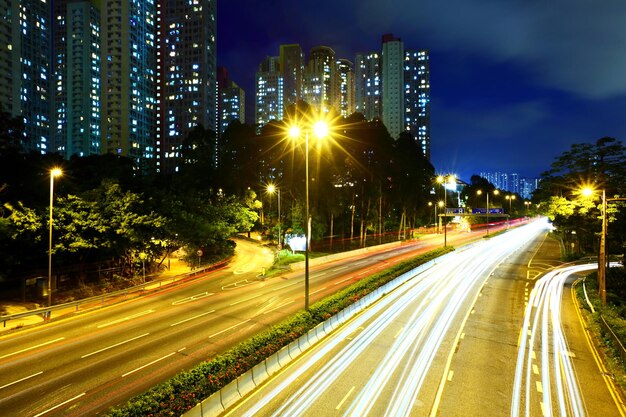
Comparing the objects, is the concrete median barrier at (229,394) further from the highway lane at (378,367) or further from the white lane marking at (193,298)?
the white lane marking at (193,298)

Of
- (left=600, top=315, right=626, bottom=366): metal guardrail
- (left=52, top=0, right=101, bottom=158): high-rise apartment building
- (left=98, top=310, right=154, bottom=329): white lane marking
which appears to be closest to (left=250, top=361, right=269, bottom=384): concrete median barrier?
(left=98, top=310, right=154, bottom=329): white lane marking

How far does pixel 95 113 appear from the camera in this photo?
13638 centimetres

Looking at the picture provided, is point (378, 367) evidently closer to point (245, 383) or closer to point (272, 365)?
point (272, 365)

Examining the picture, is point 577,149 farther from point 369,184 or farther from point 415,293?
point 369,184

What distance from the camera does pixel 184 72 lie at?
152875 millimetres

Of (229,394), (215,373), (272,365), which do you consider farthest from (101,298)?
(229,394)

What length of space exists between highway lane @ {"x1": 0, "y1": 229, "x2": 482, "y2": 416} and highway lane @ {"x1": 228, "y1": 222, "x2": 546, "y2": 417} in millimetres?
4473

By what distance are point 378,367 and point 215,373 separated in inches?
249

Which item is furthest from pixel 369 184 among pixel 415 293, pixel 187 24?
pixel 187 24

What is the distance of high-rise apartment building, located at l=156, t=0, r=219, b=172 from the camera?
15138 cm

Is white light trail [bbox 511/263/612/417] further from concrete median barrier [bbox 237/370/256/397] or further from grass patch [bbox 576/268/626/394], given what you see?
concrete median barrier [bbox 237/370/256/397]

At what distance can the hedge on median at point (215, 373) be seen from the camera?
33.1 ft

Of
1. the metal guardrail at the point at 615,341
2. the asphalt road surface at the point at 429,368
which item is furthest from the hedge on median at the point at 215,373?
the metal guardrail at the point at 615,341

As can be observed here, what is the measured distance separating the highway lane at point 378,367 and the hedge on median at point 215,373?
1015mm
